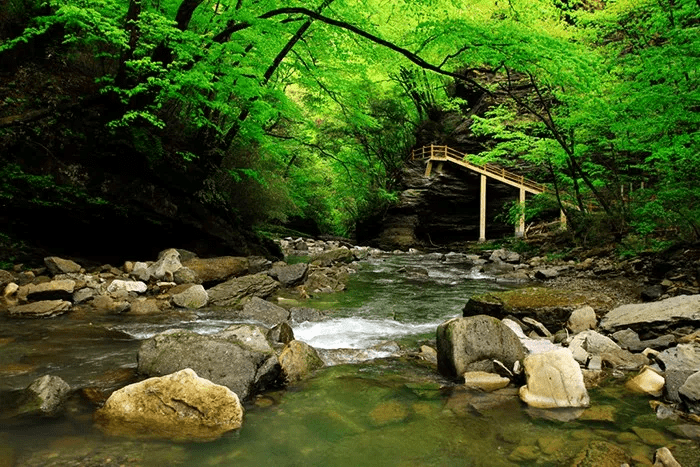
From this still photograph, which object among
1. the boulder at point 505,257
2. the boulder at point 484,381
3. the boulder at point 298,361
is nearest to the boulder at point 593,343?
the boulder at point 484,381

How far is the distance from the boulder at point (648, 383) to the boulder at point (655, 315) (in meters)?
1.62

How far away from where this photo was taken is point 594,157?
44.3 feet

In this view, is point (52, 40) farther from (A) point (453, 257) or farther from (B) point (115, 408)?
(A) point (453, 257)

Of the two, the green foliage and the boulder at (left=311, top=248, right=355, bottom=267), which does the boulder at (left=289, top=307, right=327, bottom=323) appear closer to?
the green foliage

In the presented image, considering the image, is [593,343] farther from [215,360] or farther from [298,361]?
[215,360]

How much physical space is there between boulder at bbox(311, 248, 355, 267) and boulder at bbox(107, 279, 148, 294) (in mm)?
8086

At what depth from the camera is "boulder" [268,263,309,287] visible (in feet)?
35.1

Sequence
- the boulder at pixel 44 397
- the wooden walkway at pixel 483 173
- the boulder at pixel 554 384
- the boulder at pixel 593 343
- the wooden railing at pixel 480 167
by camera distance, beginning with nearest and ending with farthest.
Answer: the boulder at pixel 44 397 → the boulder at pixel 554 384 → the boulder at pixel 593 343 → the wooden walkway at pixel 483 173 → the wooden railing at pixel 480 167

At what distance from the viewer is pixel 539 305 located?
6902mm

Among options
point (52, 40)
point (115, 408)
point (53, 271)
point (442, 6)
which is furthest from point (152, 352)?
point (52, 40)

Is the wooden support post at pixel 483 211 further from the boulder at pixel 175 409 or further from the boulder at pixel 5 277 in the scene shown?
the boulder at pixel 175 409

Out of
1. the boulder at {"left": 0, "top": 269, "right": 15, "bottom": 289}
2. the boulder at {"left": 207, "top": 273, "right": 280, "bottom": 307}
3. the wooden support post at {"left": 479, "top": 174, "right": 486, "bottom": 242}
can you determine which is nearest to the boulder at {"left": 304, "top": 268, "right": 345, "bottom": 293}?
the boulder at {"left": 207, "top": 273, "right": 280, "bottom": 307}

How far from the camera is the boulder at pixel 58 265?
8.20 metres

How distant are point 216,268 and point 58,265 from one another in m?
3.08
